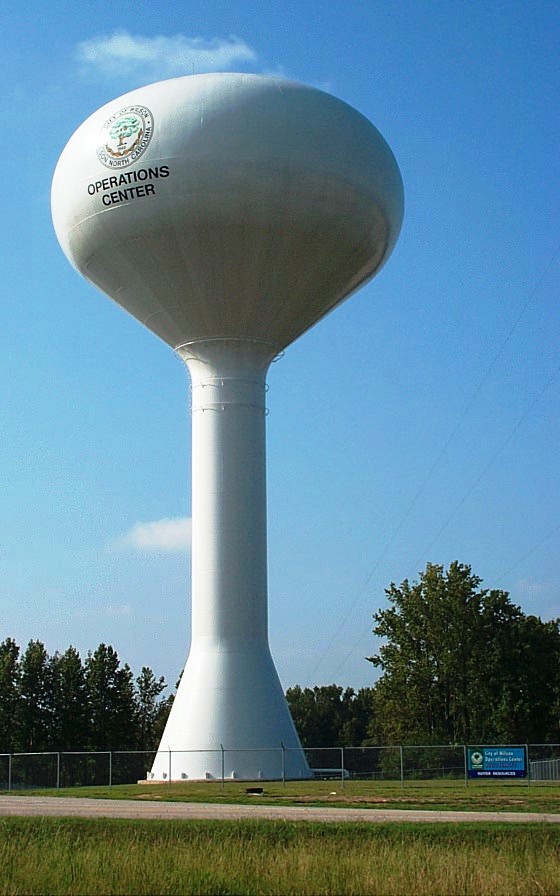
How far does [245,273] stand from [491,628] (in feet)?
90.2

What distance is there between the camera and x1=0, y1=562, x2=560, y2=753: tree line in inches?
1955

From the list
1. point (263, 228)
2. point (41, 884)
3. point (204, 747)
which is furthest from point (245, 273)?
point (41, 884)

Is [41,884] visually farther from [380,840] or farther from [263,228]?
[263,228]

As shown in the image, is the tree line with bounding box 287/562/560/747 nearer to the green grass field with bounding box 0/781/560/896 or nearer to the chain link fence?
the chain link fence

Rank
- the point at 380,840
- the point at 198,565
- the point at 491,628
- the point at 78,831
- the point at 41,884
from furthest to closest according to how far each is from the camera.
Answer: the point at 491,628, the point at 198,565, the point at 78,831, the point at 380,840, the point at 41,884

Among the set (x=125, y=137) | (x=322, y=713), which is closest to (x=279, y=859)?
(x=125, y=137)

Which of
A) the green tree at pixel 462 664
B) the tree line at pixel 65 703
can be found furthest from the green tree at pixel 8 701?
the green tree at pixel 462 664

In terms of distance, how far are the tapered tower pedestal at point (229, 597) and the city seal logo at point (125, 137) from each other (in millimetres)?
4903

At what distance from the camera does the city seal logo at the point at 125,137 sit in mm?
27844

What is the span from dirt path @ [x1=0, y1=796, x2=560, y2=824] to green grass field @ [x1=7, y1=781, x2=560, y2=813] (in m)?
1.00

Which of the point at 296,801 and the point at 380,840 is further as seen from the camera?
the point at 296,801

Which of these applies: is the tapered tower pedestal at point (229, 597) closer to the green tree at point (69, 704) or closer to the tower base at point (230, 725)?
the tower base at point (230, 725)

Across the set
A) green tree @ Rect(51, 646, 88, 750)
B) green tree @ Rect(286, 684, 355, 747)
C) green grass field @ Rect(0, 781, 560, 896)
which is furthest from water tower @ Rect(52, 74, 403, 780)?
green tree @ Rect(286, 684, 355, 747)

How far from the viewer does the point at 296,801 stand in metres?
22.2
